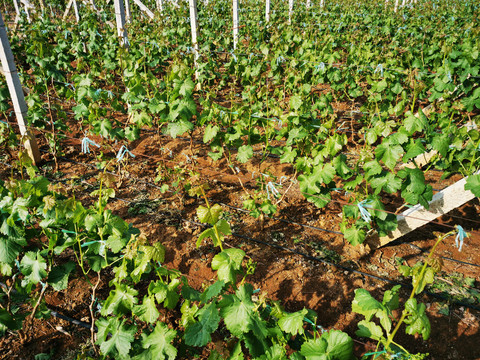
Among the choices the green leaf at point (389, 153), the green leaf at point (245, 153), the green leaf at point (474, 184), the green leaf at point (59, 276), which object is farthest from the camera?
the green leaf at point (245, 153)

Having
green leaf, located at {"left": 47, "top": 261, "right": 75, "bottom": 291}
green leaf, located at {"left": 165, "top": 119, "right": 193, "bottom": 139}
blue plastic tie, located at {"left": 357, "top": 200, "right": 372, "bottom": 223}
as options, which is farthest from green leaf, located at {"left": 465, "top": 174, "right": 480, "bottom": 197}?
green leaf, located at {"left": 47, "top": 261, "right": 75, "bottom": 291}

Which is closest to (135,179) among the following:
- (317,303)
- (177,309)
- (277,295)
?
(177,309)

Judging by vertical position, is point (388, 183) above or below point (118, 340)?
above

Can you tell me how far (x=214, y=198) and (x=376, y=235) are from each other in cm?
173

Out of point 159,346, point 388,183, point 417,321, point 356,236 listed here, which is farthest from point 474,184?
point 159,346

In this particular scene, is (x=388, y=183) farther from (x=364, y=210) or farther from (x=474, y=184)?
(x=474, y=184)

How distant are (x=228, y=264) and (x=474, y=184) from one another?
6.33 feet

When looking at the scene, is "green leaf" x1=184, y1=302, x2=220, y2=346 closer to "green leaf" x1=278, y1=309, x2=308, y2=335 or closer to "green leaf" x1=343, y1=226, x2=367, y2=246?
"green leaf" x1=278, y1=309, x2=308, y2=335

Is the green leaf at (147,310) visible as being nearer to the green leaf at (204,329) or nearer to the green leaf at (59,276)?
the green leaf at (204,329)

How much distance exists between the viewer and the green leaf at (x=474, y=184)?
8.11 feet

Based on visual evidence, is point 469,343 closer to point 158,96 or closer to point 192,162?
point 192,162

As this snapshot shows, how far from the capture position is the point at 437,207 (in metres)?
2.83

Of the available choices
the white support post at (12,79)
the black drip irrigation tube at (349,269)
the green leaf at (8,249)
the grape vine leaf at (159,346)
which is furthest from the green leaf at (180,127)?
the grape vine leaf at (159,346)

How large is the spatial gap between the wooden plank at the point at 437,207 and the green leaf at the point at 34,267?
252 cm
